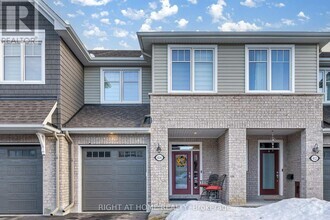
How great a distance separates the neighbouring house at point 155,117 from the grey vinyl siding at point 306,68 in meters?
0.03

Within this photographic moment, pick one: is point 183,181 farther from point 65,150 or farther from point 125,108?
point 65,150

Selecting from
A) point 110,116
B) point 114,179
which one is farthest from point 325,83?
point 114,179

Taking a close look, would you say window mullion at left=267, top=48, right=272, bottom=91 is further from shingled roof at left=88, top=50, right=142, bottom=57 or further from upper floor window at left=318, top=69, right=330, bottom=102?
shingled roof at left=88, top=50, right=142, bottom=57

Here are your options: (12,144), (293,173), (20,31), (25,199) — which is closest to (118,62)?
(20,31)

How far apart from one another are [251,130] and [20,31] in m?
8.34

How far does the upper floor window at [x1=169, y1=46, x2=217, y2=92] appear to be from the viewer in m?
11.7

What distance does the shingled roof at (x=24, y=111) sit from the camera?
10.2 meters

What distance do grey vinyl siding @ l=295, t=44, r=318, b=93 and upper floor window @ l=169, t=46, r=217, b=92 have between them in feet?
9.16

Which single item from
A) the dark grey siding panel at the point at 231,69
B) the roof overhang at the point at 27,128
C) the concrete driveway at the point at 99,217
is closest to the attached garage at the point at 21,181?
the concrete driveway at the point at 99,217

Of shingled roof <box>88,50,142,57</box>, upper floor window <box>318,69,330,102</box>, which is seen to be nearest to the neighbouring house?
upper floor window <box>318,69,330,102</box>

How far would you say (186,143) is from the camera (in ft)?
46.2

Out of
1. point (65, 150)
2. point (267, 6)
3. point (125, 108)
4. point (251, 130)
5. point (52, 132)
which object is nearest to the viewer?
point (52, 132)

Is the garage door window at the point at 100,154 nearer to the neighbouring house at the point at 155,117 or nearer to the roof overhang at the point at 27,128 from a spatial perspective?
the neighbouring house at the point at 155,117

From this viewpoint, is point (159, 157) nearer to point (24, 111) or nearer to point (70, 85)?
point (70, 85)
